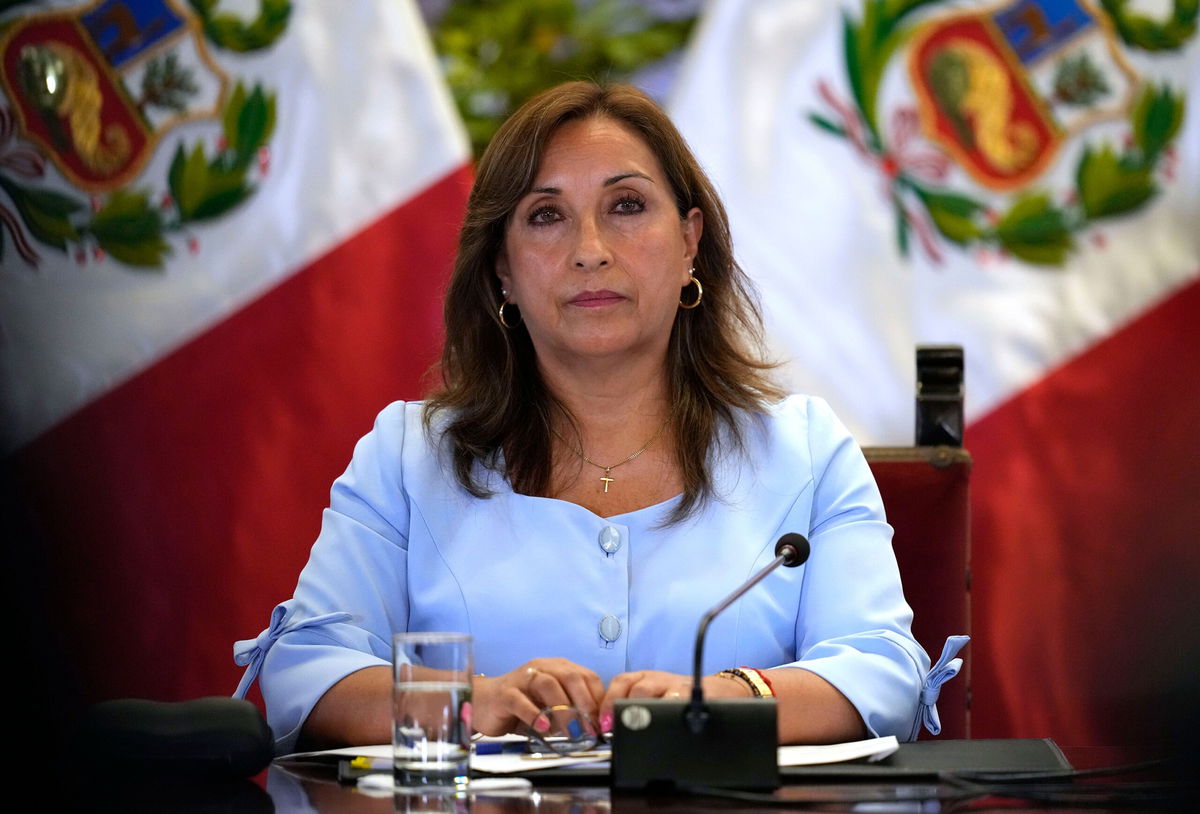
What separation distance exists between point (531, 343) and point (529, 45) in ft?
3.49

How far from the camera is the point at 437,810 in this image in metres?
1.03

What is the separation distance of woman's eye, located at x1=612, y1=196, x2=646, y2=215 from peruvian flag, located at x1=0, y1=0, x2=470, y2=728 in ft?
3.25

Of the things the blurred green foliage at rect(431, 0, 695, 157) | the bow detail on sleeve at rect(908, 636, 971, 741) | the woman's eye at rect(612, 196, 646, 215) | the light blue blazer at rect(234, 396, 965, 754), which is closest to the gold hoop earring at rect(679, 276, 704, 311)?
the woman's eye at rect(612, 196, 646, 215)

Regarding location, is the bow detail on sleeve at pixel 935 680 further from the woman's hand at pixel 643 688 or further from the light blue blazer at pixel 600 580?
the woman's hand at pixel 643 688

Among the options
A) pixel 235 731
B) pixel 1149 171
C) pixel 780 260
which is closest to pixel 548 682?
pixel 235 731

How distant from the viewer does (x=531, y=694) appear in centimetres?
143

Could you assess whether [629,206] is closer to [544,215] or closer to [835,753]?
[544,215]

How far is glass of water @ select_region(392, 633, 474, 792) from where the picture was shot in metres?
1.13

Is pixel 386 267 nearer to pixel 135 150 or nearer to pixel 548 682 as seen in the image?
pixel 135 150

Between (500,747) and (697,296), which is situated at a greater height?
(697,296)

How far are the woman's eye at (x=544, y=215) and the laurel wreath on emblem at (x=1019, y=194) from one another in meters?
1.07

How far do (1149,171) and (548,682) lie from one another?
1982 mm

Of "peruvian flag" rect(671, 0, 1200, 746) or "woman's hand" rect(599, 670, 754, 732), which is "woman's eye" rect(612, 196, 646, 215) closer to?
"woman's hand" rect(599, 670, 754, 732)

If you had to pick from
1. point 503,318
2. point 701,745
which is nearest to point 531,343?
point 503,318
